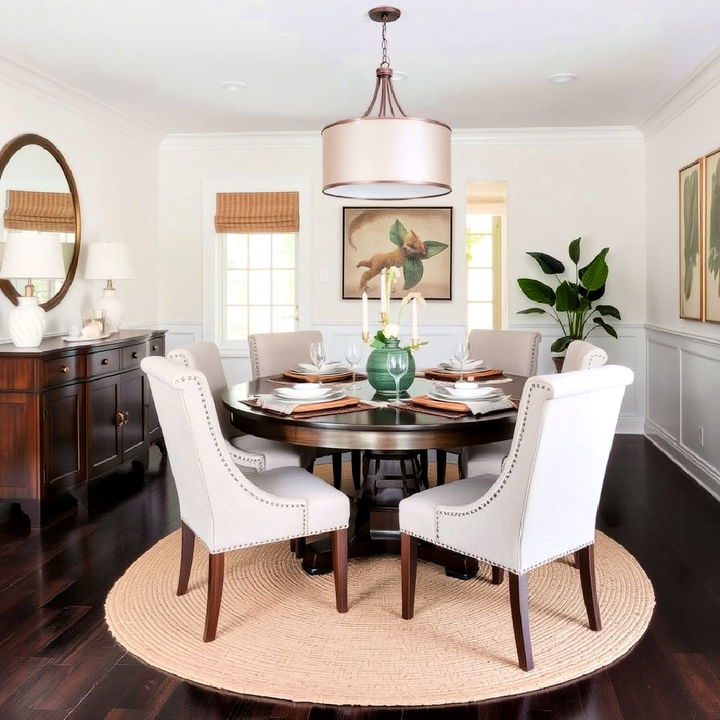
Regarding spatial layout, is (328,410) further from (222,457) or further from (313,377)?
(313,377)

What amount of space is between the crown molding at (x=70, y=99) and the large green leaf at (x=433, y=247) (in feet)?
7.69

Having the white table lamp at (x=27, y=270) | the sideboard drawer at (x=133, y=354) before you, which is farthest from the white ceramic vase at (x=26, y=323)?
the sideboard drawer at (x=133, y=354)

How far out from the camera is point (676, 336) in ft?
17.0

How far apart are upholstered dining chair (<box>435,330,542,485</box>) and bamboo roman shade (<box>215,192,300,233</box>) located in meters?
2.45

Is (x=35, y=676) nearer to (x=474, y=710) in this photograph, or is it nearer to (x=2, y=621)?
(x=2, y=621)

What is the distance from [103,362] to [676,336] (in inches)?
146

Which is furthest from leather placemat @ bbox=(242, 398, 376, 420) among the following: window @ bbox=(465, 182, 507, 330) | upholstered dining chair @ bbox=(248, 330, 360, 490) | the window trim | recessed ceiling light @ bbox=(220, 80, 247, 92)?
window @ bbox=(465, 182, 507, 330)

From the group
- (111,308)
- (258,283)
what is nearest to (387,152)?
(111,308)

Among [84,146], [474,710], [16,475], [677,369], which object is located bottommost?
[474,710]

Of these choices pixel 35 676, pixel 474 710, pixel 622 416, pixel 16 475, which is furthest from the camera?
pixel 622 416

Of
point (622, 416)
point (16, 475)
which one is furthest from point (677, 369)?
point (16, 475)

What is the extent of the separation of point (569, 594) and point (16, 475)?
268 centimetres

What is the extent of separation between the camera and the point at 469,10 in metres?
3.47

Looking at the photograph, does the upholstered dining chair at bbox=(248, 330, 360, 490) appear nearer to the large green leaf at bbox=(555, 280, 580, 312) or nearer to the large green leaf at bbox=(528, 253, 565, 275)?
the large green leaf at bbox=(555, 280, 580, 312)
